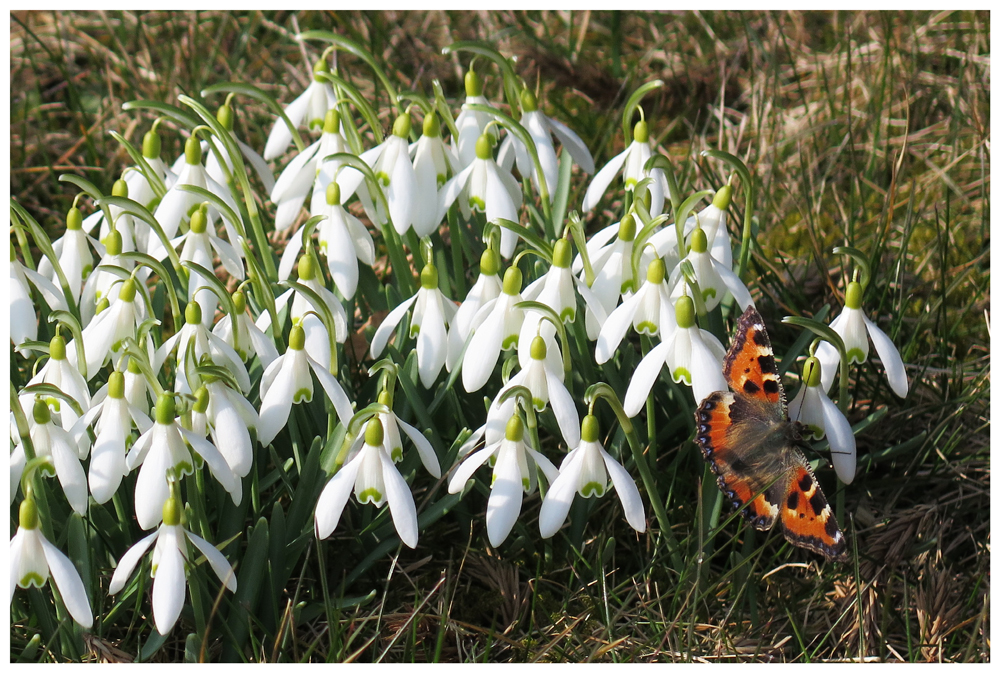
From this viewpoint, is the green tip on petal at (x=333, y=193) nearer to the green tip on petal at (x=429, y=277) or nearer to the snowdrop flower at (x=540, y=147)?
the green tip on petal at (x=429, y=277)

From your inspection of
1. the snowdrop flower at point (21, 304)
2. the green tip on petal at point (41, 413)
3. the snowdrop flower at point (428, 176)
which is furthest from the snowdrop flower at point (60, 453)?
the snowdrop flower at point (428, 176)

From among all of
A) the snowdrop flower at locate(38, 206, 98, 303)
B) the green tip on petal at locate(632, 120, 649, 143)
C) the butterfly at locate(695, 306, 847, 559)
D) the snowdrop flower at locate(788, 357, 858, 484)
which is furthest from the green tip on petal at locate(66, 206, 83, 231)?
the snowdrop flower at locate(788, 357, 858, 484)

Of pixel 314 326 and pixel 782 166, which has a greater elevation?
pixel 314 326

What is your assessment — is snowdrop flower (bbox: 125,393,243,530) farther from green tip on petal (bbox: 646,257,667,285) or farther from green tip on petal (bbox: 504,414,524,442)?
green tip on petal (bbox: 646,257,667,285)

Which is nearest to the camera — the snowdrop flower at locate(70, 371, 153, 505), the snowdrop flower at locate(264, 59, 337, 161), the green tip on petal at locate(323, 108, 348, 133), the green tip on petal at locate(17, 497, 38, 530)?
the green tip on petal at locate(17, 497, 38, 530)
